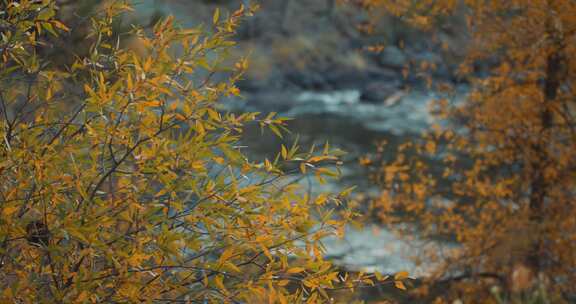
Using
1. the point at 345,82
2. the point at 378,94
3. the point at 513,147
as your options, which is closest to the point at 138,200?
the point at 513,147

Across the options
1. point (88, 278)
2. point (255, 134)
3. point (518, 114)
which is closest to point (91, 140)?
point (88, 278)

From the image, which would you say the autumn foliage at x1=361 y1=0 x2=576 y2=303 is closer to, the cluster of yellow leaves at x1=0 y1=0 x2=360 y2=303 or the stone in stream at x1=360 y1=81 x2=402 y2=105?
the cluster of yellow leaves at x1=0 y1=0 x2=360 y2=303

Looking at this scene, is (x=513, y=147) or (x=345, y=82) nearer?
(x=513, y=147)

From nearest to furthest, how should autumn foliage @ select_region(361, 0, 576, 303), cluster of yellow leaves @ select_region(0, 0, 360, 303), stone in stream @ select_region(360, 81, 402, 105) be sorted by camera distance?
cluster of yellow leaves @ select_region(0, 0, 360, 303), autumn foliage @ select_region(361, 0, 576, 303), stone in stream @ select_region(360, 81, 402, 105)

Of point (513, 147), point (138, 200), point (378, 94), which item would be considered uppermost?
point (138, 200)

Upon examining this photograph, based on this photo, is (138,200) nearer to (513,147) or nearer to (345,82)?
(513,147)

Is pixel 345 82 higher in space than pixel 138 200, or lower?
lower

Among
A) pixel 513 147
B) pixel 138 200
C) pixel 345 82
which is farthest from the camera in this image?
pixel 345 82

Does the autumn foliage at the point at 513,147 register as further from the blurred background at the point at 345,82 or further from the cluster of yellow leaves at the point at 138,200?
the cluster of yellow leaves at the point at 138,200

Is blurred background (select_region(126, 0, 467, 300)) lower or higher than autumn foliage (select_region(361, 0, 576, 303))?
lower

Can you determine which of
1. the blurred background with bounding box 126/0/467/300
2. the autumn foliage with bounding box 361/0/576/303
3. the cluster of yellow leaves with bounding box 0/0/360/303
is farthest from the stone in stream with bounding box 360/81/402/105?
the cluster of yellow leaves with bounding box 0/0/360/303

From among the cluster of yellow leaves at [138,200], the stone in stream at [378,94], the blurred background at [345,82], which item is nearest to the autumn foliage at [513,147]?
the blurred background at [345,82]

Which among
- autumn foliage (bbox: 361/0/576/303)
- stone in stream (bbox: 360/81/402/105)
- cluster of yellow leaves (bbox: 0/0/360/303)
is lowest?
stone in stream (bbox: 360/81/402/105)

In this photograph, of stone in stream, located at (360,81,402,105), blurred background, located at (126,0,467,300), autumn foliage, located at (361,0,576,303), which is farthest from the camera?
stone in stream, located at (360,81,402,105)
